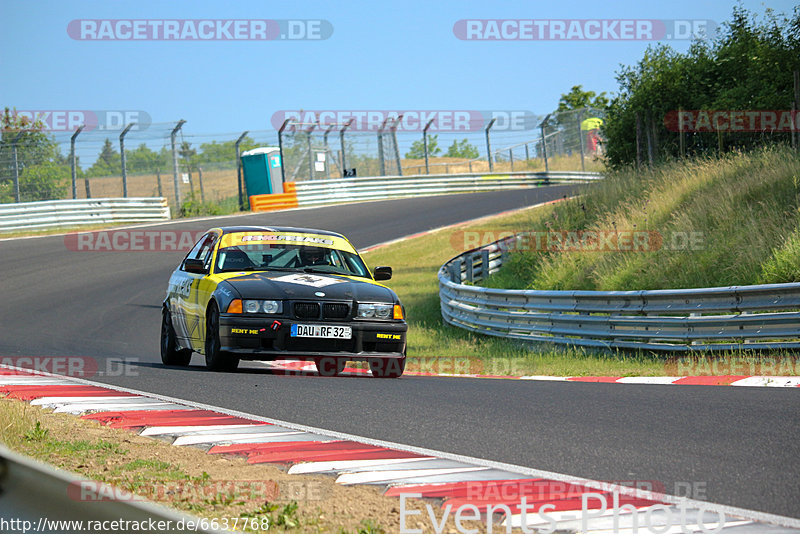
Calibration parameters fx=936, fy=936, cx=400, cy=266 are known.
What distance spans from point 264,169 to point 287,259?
90.0 ft

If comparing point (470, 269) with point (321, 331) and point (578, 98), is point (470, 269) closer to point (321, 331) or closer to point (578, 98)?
point (321, 331)

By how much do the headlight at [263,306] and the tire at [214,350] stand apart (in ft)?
1.24

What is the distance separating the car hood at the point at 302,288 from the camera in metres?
8.98

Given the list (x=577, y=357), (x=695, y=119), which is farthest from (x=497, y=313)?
(x=695, y=119)

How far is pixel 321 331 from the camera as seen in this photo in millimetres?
8930

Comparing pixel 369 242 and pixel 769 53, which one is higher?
pixel 769 53

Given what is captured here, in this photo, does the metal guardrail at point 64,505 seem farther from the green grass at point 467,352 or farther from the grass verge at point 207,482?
the green grass at point 467,352

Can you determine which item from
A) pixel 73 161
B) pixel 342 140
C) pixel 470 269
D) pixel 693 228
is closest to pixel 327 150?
pixel 342 140

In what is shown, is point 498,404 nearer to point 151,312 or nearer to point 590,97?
point 151,312

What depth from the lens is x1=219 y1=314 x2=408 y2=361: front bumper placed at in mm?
8812

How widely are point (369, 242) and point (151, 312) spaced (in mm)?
9938

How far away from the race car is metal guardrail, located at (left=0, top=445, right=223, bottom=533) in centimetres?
607

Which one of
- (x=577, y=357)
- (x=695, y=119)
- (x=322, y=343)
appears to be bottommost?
(x=577, y=357)

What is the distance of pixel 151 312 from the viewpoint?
1705 cm
